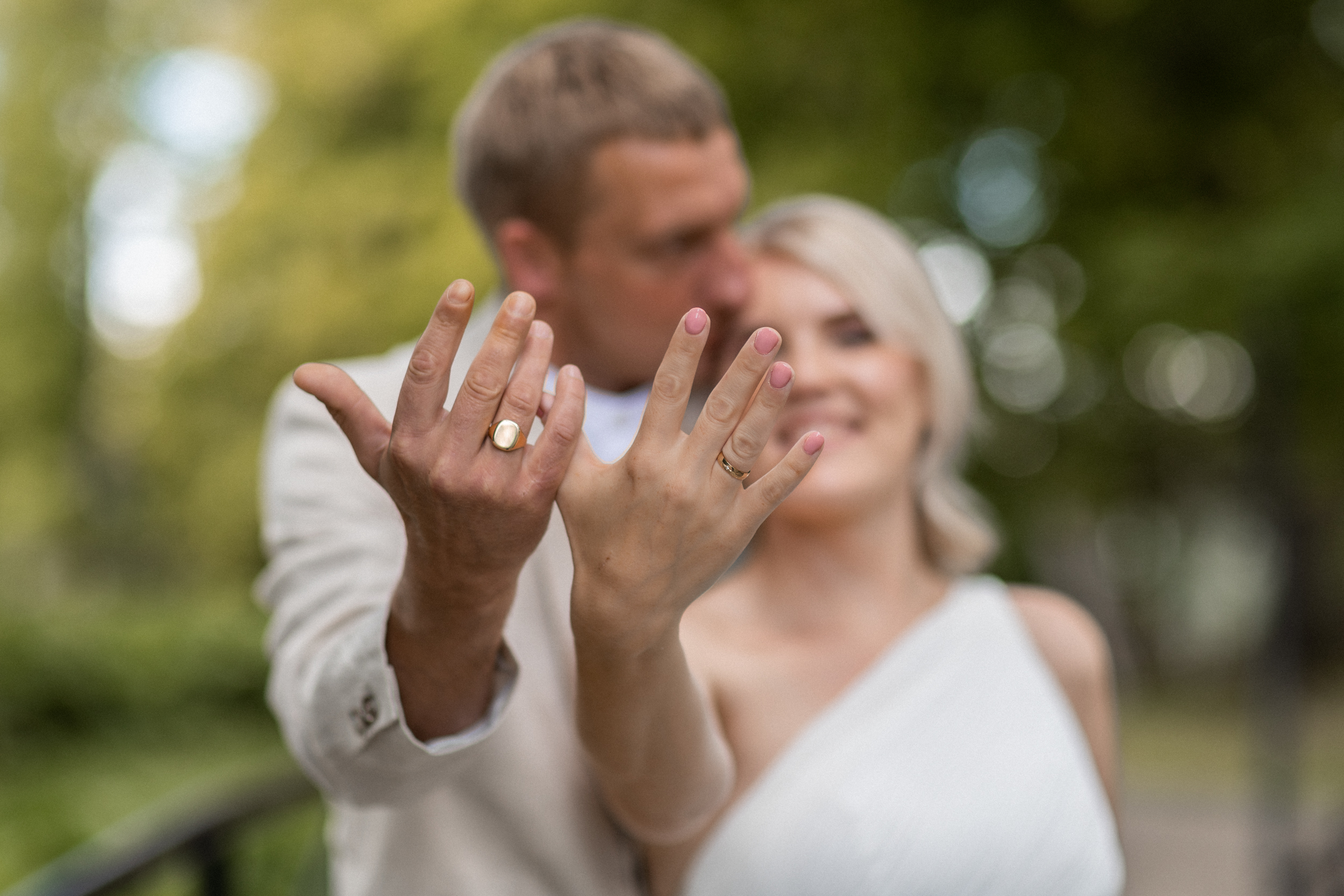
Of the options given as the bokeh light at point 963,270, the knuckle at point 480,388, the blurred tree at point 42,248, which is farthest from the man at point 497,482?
the blurred tree at point 42,248

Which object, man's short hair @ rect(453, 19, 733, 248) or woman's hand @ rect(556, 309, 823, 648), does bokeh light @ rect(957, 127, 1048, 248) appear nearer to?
man's short hair @ rect(453, 19, 733, 248)

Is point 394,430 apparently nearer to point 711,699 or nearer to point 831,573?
point 711,699

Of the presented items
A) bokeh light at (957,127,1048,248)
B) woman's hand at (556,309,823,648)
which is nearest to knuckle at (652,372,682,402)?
woman's hand at (556,309,823,648)

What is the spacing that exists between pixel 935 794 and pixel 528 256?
3.33ft

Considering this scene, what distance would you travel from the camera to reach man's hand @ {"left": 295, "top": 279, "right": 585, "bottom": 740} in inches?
36.8

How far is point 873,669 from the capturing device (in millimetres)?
1996

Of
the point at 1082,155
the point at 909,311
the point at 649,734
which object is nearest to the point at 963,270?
the point at 1082,155

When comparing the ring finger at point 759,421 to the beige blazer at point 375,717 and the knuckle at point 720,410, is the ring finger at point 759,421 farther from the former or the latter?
the beige blazer at point 375,717

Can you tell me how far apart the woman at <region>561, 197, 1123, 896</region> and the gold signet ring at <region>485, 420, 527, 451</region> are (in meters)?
0.52

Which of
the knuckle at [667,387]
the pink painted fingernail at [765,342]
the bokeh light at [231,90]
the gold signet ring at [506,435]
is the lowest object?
the bokeh light at [231,90]

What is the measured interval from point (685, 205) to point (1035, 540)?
8248 mm

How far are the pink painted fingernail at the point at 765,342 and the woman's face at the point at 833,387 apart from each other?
→ 75cm

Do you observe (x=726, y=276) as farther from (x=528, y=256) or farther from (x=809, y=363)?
(x=528, y=256)

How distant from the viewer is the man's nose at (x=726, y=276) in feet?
5.83
